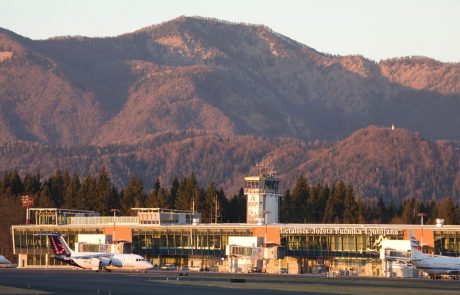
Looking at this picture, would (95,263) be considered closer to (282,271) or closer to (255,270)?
(255,270)

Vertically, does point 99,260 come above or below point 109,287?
above

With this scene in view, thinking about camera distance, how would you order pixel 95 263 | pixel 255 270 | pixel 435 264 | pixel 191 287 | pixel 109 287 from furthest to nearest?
pixel 255 270
pixel 95 263
pixel 435 264
pixel 191 287
pixel 109 287

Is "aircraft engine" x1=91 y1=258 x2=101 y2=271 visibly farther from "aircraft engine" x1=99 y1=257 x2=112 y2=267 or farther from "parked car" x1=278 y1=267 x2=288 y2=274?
"parked car" x1=278 y1=267 x2=288 y2=274

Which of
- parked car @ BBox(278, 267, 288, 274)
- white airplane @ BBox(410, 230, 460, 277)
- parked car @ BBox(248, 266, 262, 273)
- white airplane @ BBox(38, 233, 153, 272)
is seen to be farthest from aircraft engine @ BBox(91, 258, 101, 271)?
white airplane @ BBox(410, 230, 460, 277)

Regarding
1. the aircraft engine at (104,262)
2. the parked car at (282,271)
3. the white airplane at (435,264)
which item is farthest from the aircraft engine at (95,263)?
the white airplane at (435,264)

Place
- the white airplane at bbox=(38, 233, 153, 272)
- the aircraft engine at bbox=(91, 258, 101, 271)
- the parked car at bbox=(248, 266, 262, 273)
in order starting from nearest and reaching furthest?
1. the white airplane at bbox=(38, 233, 153, 272)
2. the aircraft engine at bbox=(91, 258, 101, 271)
3. the parked car at bbox=(248, 266, 262, 273)

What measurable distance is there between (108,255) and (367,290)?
69354 millimetres

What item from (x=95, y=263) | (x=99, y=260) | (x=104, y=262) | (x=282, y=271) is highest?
(x=99, y=260)

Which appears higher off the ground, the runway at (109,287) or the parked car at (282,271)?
the parked car at (282,271)

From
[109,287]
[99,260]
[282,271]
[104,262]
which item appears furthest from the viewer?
[282,271]

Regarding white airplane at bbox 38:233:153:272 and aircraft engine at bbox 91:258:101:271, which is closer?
white airplane at bbox 38:233:153:272

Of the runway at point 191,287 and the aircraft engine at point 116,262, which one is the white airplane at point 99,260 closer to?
the aircraft engine at point 116,262

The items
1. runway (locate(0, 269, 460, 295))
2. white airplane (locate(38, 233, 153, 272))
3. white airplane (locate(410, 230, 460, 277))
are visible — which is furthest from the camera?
white airplane (locate(38, 233, 153, 272))

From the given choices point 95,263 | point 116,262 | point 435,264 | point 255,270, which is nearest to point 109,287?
Result: point 435,264
